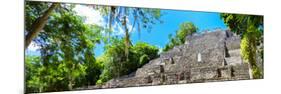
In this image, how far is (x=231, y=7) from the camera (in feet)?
10.7

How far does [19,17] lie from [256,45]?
6.70 feet

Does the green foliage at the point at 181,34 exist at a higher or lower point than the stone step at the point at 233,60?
higher

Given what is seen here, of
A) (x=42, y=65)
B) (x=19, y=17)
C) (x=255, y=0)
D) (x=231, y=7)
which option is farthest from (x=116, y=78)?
(x=255, y=0)

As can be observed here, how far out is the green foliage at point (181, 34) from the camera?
2.97m

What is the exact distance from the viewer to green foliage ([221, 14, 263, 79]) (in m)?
3.27

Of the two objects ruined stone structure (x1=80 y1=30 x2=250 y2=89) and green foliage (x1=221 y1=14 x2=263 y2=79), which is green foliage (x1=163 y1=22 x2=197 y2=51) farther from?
green foliage (x1=221 y1=14 x2=263 y2=79)

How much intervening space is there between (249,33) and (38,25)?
72.1 inches

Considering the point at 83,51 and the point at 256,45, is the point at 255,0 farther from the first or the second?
the point at 83,51

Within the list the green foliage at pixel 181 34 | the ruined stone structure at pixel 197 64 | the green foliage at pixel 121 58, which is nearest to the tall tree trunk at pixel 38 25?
the green foliage at pixel 121 58

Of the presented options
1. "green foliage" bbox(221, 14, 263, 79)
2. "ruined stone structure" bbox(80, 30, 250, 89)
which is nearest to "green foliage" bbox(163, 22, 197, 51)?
"ruined stone structure" bbox(80, 30, 250, 89)

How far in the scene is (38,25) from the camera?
2.46 m

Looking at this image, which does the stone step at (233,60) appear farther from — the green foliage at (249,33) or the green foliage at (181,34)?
the green foliage at (181,34)

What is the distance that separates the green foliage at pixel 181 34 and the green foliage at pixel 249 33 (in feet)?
1.21

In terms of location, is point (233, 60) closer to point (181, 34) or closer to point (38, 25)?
point (181, 34)
